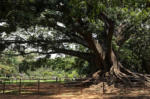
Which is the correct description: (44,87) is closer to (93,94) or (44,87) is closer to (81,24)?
(93,94)

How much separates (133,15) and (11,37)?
9486 millimetres

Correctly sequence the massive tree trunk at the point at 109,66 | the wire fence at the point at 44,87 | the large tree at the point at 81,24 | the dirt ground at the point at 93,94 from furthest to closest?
1. the massive tree trunk at the point at 109,66
2. the wire fence at the point at 44,87
3. the dirt ground at the point at 93,94
4. the large tree at the point at 81,24

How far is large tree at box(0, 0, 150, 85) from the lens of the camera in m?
7.32

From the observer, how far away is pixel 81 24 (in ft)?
38.6

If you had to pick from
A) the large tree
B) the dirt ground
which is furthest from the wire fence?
the large tree

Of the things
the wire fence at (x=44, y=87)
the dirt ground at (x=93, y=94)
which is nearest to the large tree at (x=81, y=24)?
the dirt ground at (x=93, y=94)

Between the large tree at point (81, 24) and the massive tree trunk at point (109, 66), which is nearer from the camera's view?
the large tree at point (81, 24)

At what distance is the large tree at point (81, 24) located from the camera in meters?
7.32

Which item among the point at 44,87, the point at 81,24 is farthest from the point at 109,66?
the point at 44,87

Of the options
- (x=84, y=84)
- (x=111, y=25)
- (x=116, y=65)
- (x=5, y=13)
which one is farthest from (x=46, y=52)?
(x=5, y=13)

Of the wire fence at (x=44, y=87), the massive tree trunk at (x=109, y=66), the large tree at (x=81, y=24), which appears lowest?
the wire fence at (x=44, y=87)

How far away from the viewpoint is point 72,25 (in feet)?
35.9

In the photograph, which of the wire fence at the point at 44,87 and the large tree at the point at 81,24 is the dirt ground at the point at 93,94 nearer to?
the wire fence at the point at 44,87

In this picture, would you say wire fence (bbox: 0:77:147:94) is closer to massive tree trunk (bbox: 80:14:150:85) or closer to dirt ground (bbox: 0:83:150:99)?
dirt ground (bbox: 0:83:150:99)
